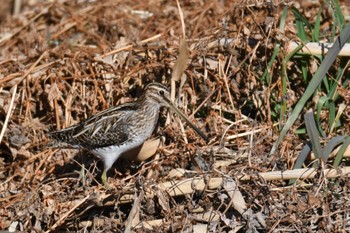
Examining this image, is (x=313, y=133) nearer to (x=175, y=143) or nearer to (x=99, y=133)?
(x=175, y=143)

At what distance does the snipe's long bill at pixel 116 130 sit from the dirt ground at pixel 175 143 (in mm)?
121

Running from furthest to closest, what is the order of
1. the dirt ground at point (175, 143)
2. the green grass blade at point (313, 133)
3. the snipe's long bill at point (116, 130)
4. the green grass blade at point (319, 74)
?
the snipe's long bill at point (116, 130) → the green grass blade at point (319, 74) → the green grass blade at point (313, 133) → the dirt ground at point (175, 143)

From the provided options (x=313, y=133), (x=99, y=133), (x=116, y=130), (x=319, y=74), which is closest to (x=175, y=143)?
(x=116, y=130)

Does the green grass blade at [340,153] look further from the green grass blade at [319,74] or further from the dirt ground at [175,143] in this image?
the green grass blade at [319,74]

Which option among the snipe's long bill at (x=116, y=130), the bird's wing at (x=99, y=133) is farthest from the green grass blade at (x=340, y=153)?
the bird's wing at (x=99, y=133)

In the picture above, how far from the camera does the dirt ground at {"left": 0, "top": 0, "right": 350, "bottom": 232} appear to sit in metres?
5.04

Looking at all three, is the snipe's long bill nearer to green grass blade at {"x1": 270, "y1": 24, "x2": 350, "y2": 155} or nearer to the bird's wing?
the bird's wing

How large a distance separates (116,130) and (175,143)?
15.9 inches

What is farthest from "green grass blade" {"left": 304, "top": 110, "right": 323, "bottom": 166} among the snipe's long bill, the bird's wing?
the bird's wing

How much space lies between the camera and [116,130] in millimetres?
5645

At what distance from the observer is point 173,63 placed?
591cm

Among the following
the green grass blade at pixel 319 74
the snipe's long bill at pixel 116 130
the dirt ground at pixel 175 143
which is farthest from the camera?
the snipe's long bill at pixel 116 130

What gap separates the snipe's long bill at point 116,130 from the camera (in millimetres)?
5613

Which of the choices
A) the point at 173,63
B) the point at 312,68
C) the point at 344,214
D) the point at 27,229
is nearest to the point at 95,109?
the point at 173,63
